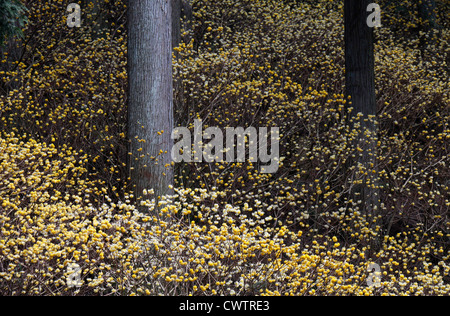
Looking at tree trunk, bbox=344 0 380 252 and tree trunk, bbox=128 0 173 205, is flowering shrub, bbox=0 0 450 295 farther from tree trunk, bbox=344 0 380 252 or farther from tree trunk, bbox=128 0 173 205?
tree trunk, bbox=128 0 173 205

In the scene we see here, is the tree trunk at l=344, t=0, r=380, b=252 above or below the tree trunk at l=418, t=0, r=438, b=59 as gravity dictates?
below

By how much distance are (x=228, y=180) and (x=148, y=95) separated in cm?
139

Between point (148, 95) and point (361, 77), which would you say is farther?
point (361, 77)

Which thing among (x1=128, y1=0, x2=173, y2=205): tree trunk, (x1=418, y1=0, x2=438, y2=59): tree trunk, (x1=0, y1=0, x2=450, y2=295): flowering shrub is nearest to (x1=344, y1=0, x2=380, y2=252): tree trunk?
(x1=0, y1=0, x2=450, y2=295): flowering shrub

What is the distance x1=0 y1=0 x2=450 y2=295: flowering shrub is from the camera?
12.6 feet

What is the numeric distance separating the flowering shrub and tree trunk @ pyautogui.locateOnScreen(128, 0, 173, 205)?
0.33 m

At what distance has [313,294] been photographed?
147 inches

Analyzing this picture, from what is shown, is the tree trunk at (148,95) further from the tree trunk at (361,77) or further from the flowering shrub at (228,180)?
the tree trunk at (361,77)

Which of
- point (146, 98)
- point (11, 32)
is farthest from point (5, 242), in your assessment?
point (11, 32)

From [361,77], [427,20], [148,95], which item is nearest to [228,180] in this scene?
[148,95]

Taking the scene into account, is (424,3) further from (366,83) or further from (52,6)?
(52,6)

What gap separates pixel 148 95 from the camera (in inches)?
214

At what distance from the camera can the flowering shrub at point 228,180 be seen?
3836mm

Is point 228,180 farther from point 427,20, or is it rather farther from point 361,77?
point 427,20
